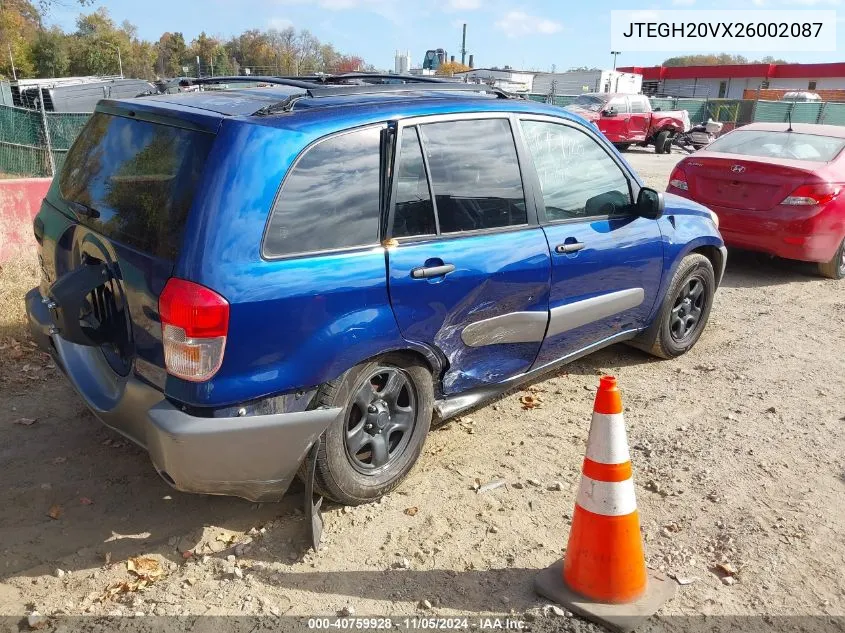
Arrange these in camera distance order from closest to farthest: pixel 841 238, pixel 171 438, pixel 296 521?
1. pixel 171 438
2. pixel 296 521
3. pixel 841 238

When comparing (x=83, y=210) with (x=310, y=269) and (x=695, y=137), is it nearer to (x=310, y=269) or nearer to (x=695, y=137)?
(x=310, y=269)

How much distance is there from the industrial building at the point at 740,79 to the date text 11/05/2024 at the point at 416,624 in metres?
56.0

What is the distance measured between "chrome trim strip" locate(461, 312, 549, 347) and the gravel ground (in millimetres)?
643

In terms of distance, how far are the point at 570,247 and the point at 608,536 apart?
1.70 metres

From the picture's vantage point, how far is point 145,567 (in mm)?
2879

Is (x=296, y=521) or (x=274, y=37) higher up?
(x=274, y=37)

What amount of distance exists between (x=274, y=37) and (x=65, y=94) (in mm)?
71692

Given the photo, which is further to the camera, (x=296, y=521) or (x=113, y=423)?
(x=296, y=521)

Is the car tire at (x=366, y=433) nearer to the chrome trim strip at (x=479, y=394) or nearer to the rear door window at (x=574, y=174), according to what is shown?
the chrome trim strip at (x=479, y=394)

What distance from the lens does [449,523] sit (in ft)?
10.6

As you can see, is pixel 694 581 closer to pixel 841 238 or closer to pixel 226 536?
pixel 226 536

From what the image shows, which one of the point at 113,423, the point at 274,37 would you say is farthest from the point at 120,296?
the point at 274,37

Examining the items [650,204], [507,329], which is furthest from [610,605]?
[650,204]

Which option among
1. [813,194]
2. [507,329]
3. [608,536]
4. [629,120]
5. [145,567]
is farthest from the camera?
[629,120]
